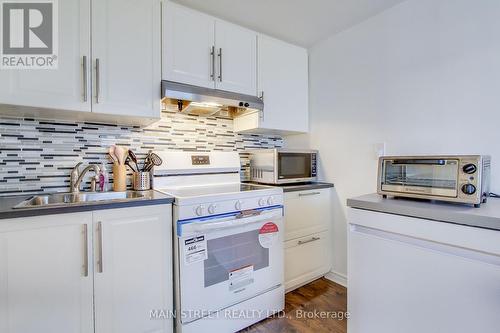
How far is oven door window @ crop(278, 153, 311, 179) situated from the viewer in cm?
212

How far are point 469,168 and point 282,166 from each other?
1226 millimetres

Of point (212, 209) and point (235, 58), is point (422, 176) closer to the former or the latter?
point (212, 209)

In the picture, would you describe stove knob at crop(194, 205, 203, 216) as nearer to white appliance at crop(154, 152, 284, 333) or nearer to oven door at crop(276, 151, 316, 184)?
white appliance at crop(154, 152, 284, 333)

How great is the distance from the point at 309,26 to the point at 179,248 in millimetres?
2028

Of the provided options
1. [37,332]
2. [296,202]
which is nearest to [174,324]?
[37,332]

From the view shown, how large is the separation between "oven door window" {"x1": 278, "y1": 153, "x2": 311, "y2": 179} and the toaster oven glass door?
823 mm

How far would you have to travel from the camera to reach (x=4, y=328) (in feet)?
3.48

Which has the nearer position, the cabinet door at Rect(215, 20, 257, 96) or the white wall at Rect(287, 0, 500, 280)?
the white wall at Rect(287, 0, 500, 280)

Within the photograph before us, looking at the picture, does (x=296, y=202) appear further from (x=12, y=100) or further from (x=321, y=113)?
(x=12, y=100)

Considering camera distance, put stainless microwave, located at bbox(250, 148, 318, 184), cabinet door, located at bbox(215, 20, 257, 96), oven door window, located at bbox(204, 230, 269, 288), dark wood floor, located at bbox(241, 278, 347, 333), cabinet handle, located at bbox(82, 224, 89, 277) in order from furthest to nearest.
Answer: stainless microwave, located at bbox(250, 148, 318, 184) < cabinet door, located at bbox(215, 20, 257, 96) < dark wood floor, located at bbox(241, 278, 347, 333) < oven door window, located at bbox(204, 230, 269, 288) < cabinet handle, located at bbox(82, 224, 89, 277)

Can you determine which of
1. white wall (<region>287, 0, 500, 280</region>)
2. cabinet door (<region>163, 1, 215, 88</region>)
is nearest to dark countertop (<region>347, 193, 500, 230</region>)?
white wall (<region>287, 0, 500, 280</region>)

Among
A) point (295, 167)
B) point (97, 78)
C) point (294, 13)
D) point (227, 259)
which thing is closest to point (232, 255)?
point (227, 259)

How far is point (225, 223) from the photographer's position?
4.96ft

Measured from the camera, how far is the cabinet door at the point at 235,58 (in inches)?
74.5
